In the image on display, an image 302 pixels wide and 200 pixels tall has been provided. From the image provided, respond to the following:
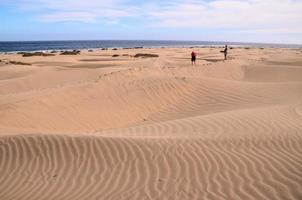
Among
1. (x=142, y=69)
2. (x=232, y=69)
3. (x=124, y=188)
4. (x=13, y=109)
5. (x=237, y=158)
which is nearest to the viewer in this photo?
(x=124, y=188)

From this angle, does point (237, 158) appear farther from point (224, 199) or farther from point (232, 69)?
point (232, 69)

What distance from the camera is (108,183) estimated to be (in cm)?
612

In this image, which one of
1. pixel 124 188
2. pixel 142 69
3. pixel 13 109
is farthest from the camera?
pixel 142 69

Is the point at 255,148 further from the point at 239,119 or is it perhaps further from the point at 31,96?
the point at 31,96

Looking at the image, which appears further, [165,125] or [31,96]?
[31,96]

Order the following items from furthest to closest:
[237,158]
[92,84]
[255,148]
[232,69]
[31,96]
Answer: [232,69], [92,84], [31,96], [255,148], [237,158]

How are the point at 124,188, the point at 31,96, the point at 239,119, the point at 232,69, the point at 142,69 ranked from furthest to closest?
the point at 232,69 → the point at 142,69 → the point at 31,96 → the point at 239,119 → the point at 124,188

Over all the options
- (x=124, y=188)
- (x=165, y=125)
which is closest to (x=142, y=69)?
(x=165, y=125)

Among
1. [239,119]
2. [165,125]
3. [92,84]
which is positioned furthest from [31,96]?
[239,119]

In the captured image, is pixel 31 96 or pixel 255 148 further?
pixel 31 96

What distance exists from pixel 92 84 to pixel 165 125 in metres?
6.50

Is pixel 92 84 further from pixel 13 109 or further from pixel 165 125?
pixel 165 125

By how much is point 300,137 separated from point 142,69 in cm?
1320

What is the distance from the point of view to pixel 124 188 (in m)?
5.91
